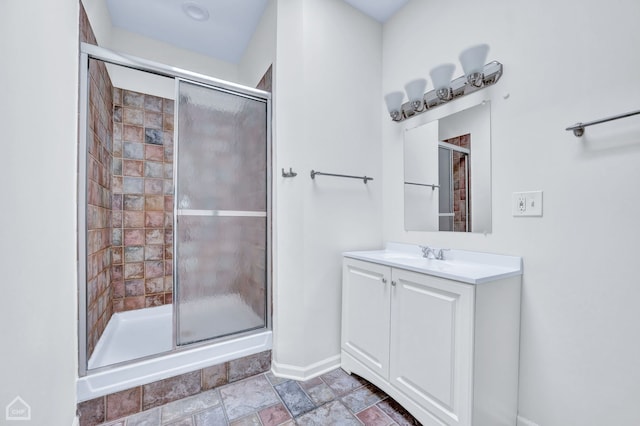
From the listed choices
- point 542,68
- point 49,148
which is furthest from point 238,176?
point 542,68

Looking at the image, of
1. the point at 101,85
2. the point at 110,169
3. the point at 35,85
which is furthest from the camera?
the point at 110,169

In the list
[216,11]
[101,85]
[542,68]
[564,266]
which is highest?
[216,11]

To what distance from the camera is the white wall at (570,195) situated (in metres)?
1.03

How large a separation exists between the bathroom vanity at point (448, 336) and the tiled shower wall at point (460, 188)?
18 centimetres

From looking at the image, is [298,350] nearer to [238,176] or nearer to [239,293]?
[239,293]

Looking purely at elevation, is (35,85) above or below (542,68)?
below

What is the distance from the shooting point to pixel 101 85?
1961mm

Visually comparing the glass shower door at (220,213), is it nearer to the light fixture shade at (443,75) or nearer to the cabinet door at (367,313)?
the cabinet door at (367,313)

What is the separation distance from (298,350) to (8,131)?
5.55 ft

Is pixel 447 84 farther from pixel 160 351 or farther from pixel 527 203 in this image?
pixel 160 351

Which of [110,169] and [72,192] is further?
[110,169]

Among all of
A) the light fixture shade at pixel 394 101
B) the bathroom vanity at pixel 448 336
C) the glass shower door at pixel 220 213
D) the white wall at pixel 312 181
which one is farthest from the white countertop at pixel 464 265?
the light fixture shade at pixel 394 101

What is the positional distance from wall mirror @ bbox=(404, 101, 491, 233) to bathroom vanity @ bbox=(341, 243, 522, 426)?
0.23 metres

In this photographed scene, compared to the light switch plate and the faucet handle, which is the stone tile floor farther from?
the light switch plate
